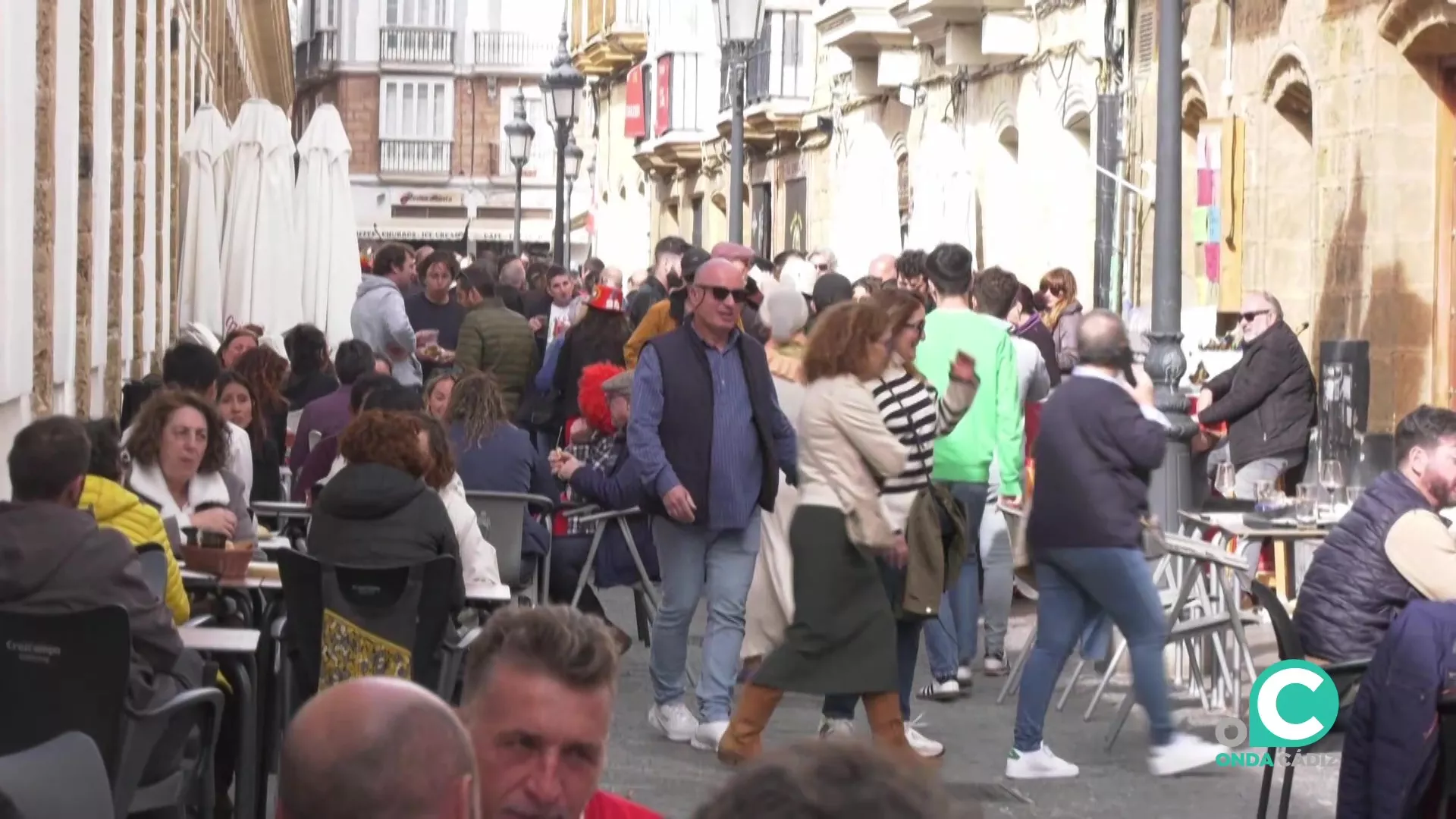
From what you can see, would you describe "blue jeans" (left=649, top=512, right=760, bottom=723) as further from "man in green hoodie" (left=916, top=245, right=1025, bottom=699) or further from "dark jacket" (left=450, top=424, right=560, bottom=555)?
"man in green hoodie" (left=916, top=245, right=1025, bottom=699)

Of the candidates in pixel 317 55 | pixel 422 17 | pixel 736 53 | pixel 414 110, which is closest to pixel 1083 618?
pixel 736 53

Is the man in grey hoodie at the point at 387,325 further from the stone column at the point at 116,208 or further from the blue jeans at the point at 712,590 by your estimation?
the blue jeans at the point at 712,590

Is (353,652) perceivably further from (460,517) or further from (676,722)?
(676,722)

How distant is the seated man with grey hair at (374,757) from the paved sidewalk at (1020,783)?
17.3 feet

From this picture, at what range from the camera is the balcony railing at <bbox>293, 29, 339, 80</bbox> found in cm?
7012

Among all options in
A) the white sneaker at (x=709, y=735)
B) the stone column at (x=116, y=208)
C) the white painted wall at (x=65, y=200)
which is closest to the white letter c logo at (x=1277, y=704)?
the white sneaker at (x=709, y=735)

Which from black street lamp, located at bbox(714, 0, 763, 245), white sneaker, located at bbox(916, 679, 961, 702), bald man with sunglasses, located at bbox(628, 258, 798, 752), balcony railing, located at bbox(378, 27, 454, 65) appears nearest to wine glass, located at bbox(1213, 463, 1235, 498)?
white sneaker, located at bbox(916, 679, 961, 702)

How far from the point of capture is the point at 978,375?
10375mm

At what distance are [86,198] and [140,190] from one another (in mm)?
3295

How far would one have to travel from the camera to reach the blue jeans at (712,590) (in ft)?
29.6

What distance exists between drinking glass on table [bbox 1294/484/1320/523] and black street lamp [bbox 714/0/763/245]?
24.7 ft

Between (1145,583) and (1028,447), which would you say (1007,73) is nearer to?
(1028,447)

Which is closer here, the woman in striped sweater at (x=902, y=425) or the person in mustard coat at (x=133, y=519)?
the person in mustard coat at (x=133, y=519)

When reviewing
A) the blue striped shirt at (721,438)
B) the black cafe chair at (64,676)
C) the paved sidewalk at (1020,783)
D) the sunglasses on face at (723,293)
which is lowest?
the paved sidewalk at (1020,783)
